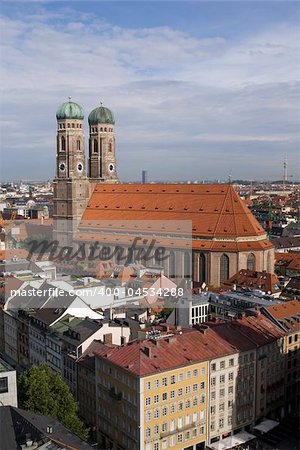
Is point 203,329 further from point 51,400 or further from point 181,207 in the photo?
point 181,207

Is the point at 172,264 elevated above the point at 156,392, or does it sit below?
above

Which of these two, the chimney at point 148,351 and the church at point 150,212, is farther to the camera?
the church at point 150,212

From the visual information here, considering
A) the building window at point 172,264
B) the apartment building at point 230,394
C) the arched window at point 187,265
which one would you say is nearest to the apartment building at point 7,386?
the apartment building at point 230,394

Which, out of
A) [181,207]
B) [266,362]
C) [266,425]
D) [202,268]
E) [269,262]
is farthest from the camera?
[181,207]

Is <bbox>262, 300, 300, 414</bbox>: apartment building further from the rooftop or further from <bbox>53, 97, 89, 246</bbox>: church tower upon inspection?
<bbox>53, 97, 89, 246</bbox>: church tower

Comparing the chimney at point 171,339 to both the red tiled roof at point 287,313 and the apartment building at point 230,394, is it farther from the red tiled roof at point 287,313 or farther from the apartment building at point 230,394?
the red tiled roof at point 287,313

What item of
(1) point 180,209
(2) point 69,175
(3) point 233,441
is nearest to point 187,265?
(1) point 180,209

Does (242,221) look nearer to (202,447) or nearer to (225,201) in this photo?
(225,201)
